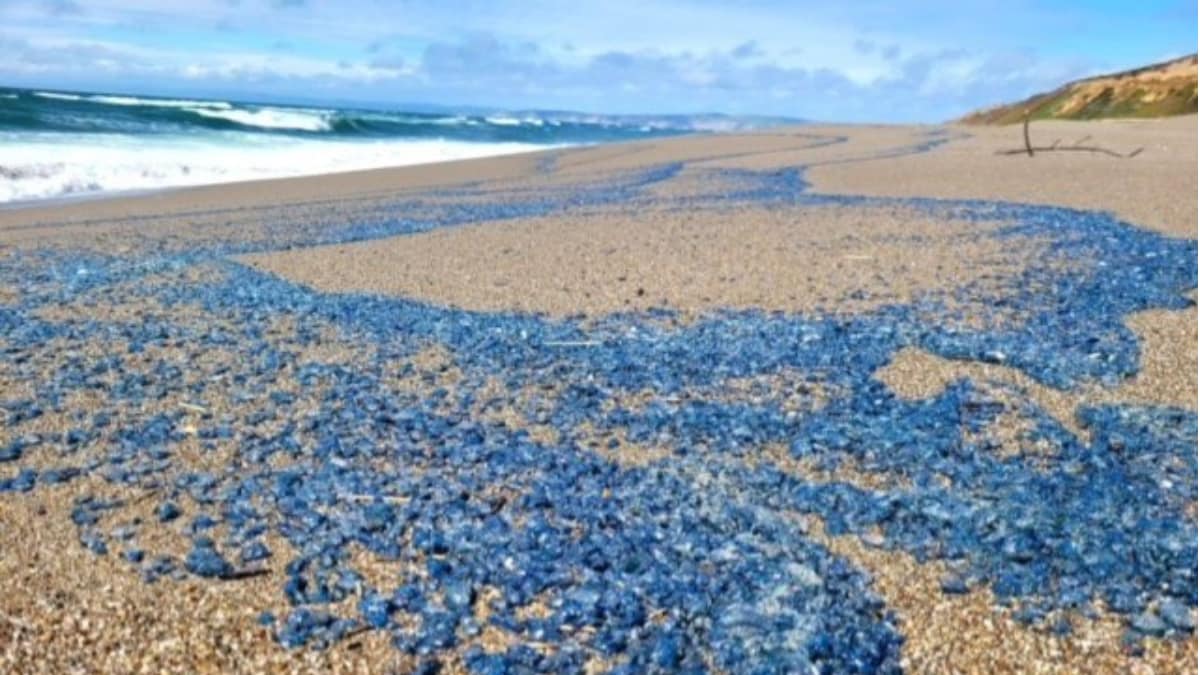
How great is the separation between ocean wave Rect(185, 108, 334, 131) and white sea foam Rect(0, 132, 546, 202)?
7.66m

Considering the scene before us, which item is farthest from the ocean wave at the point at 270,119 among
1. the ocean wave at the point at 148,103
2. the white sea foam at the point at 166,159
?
the white sea foam at the point at 166,159

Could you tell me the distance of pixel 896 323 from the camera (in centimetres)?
561

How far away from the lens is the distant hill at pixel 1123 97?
34438 millimetres

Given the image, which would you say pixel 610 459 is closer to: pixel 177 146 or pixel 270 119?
pixel 177 146

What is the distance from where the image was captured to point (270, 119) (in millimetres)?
43625

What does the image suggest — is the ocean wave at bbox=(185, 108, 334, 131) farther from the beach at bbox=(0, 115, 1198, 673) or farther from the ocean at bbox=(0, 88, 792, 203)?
the beach at bbox=(0, 115, 1198, 673)

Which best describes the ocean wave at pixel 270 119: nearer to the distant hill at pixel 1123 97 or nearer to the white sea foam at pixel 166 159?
the white sea foam at pixel 166 159

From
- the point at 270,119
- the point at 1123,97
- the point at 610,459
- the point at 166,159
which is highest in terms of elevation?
the point at 1123,97

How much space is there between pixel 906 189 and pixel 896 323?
6787 millimetres

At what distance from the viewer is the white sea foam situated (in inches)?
678

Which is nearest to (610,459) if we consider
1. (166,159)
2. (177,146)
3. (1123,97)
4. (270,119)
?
(166,159)

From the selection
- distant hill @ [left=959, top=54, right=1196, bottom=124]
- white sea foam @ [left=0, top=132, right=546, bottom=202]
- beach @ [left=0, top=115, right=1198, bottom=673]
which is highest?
distant hill @ [left=959, top=54, right=1196, bottom=124]

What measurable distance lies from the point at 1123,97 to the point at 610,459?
38.7 metres

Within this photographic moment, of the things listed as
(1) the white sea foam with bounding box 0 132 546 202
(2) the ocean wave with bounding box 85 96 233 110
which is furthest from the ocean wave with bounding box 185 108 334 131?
(1) the white sea foam with bounding box 0 132 546 202
